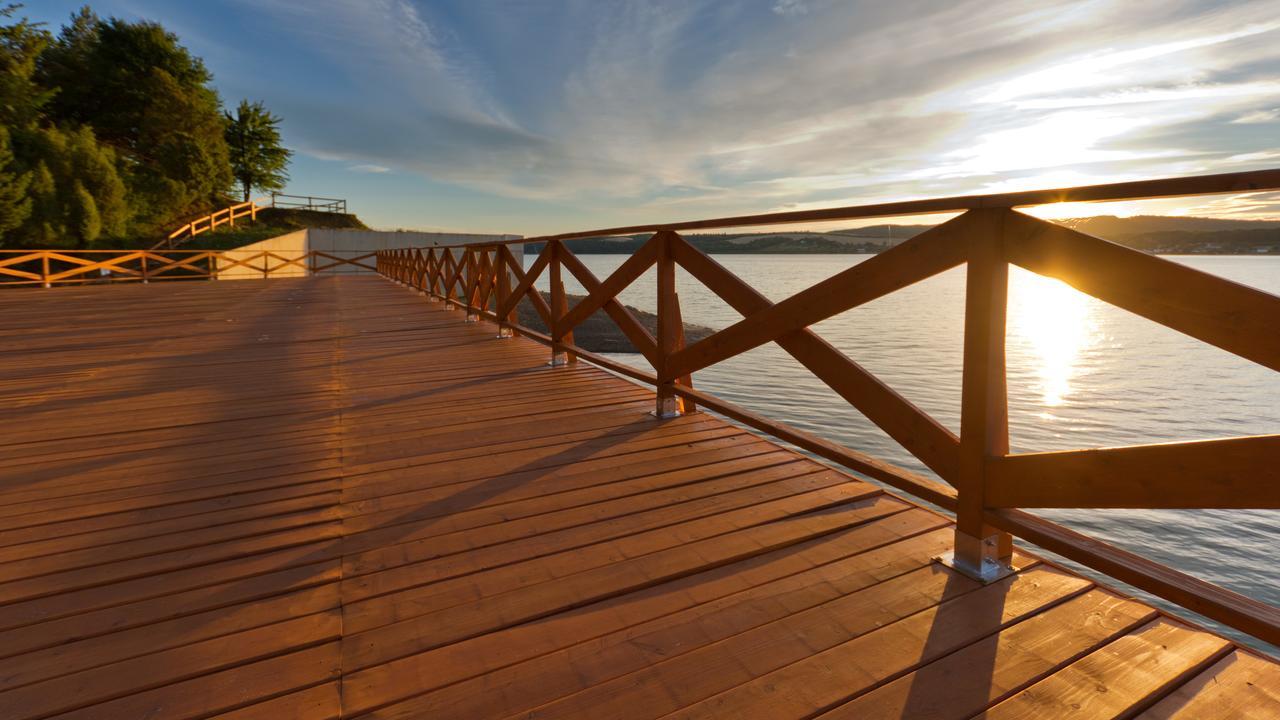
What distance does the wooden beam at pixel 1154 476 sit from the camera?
1.20m

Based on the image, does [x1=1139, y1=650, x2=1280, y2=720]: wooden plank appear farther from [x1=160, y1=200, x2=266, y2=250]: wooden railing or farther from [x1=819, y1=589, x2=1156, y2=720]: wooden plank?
[x1=160, y1=200, x2=266, y2=250]: wooden railing

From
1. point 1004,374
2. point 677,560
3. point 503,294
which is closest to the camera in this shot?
point 1004,374

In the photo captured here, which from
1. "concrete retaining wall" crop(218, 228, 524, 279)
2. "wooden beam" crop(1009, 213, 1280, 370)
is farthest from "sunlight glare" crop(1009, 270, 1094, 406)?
"concrete retaining wall" crop(218, 228, 524, 279)

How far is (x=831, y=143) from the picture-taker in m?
15.9

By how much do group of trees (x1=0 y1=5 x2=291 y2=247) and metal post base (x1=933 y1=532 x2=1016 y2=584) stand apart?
81.8 ft

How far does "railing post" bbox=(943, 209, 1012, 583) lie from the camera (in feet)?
5.51

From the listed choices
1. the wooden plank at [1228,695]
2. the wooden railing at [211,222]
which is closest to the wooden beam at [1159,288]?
the wooden plank at [1228,695]

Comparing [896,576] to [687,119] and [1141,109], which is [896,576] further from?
[687,119]

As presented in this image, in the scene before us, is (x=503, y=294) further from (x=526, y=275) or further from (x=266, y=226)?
(x=266, y=226)

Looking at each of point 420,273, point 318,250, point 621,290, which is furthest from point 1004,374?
point 318,250

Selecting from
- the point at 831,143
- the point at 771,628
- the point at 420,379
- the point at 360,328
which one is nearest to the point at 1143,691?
the point at 771,628

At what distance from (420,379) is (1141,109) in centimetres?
571

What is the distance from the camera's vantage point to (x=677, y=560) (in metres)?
1.89

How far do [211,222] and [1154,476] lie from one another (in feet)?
108
